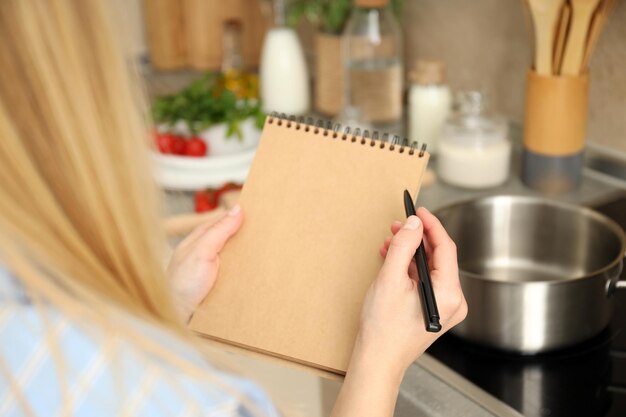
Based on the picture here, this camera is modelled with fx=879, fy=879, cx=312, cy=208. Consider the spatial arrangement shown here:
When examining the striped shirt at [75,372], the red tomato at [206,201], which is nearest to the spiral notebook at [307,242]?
the striped shirt at [75,372]

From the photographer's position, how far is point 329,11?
1615 millimetres

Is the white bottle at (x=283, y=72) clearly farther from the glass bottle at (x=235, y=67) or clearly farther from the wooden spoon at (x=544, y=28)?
the wooden spoon at (x=544, y=28)

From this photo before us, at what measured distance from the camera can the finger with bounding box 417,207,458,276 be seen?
2.52 ft

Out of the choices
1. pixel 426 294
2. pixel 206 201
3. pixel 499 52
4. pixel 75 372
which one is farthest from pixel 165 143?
pixel 75 372

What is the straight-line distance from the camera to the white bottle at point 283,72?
1.68 m

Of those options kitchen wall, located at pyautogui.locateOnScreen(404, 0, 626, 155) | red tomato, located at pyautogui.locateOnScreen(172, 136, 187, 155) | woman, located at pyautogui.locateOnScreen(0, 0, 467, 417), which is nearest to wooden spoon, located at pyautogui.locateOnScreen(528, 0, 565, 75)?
kitchen wall, located at pyautogui.locateOnScreen(404, 0, 626, 155)

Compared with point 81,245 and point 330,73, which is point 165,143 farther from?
point 81,245

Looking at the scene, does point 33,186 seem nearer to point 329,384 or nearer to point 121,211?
point 121,211

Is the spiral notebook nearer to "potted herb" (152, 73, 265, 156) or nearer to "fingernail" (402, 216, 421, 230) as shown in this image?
"fingernail" (402, 216, 421, 230)

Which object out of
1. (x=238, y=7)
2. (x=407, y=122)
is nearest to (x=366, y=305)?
(x=407, y=122)

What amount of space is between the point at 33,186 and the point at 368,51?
1.05m

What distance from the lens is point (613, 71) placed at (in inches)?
50.9

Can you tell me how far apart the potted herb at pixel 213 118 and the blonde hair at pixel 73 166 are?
0.83m

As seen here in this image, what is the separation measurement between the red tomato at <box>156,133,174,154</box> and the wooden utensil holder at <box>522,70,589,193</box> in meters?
0.56
